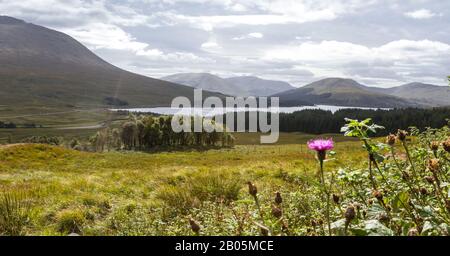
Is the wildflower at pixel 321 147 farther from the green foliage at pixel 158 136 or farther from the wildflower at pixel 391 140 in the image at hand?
the green foliage at pixel 158 136

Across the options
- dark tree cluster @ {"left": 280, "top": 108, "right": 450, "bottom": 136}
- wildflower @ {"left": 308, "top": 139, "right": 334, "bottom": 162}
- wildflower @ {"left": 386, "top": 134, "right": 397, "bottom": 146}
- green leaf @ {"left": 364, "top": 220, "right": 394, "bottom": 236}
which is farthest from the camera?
dark tree cluster @ {"left": 280, "top": 108, "right": 450, "bottom": 136}

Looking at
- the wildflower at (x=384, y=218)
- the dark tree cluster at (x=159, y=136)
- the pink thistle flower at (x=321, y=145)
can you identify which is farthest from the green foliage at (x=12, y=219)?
the dark tree cluster at (x=159, y=136)

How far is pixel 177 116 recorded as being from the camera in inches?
3516

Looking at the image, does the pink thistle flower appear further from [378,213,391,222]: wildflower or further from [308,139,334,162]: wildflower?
[378,213,391,222]: wildflower

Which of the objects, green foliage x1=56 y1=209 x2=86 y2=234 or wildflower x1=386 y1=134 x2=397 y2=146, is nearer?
wildflower x1=386 y1=134 x2=397 y2=146

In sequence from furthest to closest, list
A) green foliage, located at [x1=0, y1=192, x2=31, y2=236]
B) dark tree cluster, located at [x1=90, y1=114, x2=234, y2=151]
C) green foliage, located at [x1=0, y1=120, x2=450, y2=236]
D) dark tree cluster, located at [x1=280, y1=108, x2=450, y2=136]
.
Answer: dark tree cluster, located at [x1=280, y1=108, x2=450, y2=136] → dark tree cluster, located at [x1=90, y1=114, x2=234, y2=151] → green foliage, located at [x1=0, y1=192, x2=31, y2=236] → green foliage, located at [x1=0, y1=120, x2=450, y2=236]

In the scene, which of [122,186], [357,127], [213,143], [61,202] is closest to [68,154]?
[122,186]

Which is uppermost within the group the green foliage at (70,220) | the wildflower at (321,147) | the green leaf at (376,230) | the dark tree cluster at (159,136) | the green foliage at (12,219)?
the wildflower at (321,147)

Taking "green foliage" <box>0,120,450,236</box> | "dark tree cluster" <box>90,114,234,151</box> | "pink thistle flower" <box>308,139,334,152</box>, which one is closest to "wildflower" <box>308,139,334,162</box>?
"pink thistle flower" <box>308,139,334,152</box>

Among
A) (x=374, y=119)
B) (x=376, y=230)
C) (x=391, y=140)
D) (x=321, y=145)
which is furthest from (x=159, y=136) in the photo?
(x=374, y=119)

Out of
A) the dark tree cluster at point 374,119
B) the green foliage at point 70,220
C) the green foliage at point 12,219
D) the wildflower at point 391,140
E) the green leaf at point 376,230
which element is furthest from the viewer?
the dark tree cluster at point 374,119

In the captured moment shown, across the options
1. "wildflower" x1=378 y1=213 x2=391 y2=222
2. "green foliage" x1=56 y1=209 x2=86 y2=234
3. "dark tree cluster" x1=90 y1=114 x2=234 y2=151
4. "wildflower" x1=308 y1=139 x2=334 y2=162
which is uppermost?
"wildflower" x1=308 y1=139 x2=334 y2=162
